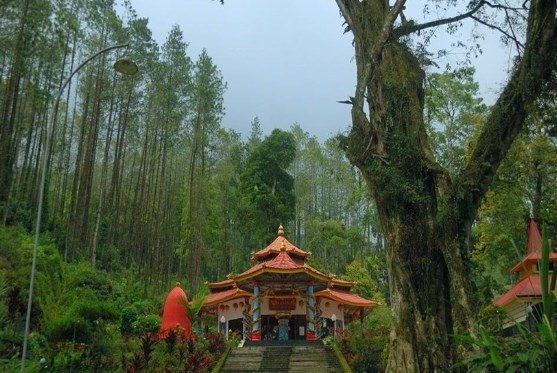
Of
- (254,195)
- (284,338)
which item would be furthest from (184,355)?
(254,195)

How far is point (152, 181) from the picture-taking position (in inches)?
1126

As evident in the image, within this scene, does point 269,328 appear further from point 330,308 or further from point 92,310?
point 92,310

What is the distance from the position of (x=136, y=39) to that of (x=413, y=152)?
→ 65.8 ft

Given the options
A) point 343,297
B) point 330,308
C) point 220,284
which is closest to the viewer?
point 343,297

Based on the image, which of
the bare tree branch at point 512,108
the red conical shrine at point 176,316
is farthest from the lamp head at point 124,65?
the red conical shrine at point 176,316

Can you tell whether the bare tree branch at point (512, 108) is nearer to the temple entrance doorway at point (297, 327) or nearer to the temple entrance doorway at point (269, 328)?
the temple entrance doorway at point (269, 328)

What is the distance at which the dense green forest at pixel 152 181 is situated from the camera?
14258 millimetres

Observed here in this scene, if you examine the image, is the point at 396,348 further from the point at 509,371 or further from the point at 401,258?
the point at 509,371

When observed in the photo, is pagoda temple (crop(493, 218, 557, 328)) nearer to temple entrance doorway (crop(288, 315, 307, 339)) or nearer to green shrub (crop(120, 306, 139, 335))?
temple entrance doorway (crop(288, 315, 307, 339))

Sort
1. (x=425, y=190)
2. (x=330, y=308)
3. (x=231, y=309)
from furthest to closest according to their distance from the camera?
(x=231, y=309), (x=330, y=308), (x=425, y=190)

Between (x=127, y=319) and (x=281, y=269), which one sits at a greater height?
(x=281, y=269)

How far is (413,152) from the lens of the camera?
7551 mm

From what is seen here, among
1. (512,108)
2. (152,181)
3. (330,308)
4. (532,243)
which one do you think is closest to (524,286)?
(532,243)

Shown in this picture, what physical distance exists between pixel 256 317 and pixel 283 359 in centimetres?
384
